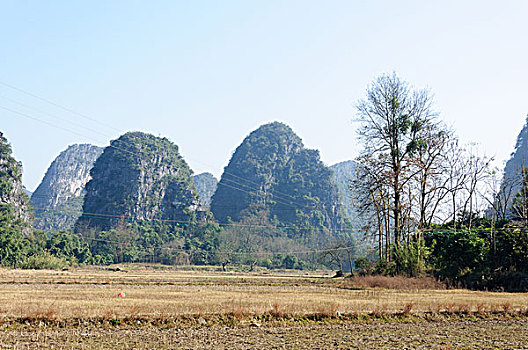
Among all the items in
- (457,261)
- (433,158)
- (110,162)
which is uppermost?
(110,162)

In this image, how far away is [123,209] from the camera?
10825 centimetres

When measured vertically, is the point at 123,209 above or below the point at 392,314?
above

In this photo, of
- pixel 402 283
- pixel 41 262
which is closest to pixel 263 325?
pixel 402 283

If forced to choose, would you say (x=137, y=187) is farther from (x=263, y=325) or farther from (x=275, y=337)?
(x=275, y=337)

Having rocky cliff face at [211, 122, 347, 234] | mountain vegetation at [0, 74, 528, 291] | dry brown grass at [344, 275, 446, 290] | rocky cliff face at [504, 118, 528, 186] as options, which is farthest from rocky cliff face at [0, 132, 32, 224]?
rocky cliff face at [504, 118, 528, 186]

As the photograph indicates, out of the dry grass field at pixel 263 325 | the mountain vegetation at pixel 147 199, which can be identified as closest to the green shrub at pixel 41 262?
the mountain vegetation at pixel 147 199

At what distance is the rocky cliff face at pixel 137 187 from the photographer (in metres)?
110

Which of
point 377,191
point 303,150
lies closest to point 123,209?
point 303,150

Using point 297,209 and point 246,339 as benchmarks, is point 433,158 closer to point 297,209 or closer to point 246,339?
point 246,339

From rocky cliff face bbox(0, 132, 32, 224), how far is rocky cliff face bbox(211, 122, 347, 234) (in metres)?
54.9

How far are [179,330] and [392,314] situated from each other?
6.33 metres

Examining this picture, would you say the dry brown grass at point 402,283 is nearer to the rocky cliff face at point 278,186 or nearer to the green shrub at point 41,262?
the green shrub at point 41,262

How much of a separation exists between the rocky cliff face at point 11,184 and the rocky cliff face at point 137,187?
22.2 meters

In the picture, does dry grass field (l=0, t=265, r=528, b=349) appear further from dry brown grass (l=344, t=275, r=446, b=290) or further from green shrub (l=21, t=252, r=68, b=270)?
green shrub (l=21, t=252, r=68, b=270)
